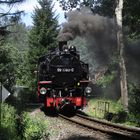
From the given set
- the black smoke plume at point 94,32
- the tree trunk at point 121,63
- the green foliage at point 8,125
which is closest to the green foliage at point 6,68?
the black smoke plume at point 94,32

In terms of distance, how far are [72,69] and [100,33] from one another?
10.7m

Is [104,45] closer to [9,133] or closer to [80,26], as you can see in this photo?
[80,26]

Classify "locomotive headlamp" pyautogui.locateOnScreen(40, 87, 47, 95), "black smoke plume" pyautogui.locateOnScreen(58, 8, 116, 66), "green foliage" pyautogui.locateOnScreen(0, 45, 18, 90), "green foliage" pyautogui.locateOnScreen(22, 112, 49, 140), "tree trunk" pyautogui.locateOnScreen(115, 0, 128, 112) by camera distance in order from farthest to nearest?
"green foliage" pyautogui.locateOnScreen(0, 45, 18, 90) → "black smoke plume" pyautogui.locateOnScreen(58, 8, 116, 66) → "tree trunk" pyautogui.locateOnScreen(115, 0, 128, 112) → "locomotive headlamp" pyautogui.locateOnScreen(40, 87, 47, 95) → "green foliage" pyautogui.locateOnScreen(22, 112, 49, 140)

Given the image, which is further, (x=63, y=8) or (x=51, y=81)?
(x=63, y=8)

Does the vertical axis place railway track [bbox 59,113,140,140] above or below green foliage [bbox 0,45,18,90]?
below

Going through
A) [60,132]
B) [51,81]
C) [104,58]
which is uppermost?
[104,58]

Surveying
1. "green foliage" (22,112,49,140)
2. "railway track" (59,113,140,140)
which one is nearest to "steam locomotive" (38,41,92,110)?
"railway track" (59,113,140,140)

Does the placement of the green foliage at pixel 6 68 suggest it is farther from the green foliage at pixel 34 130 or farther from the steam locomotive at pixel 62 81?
the green foliage at pixel 34 130

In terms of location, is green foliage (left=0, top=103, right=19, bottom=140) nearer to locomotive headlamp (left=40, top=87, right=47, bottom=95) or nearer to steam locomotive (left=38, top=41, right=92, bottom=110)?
locomotive headlamp (left=40, top=87, right=47, bottom=95)

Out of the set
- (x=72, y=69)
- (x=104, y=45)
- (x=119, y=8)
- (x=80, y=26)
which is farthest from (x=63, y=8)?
(x=72, y=69)

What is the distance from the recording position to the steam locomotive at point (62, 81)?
68.6 ft

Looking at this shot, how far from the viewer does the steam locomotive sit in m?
20.9

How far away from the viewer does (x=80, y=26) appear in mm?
27469

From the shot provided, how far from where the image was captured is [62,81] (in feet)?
69.6
